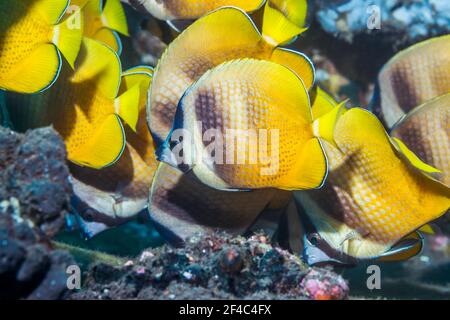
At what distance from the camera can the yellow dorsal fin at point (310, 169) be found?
1.36 m

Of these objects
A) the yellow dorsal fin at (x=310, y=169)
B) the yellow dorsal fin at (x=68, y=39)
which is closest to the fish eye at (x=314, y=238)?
the yellow dorsal fin at (x=310, y=169)

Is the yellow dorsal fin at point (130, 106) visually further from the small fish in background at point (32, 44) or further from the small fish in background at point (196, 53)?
the small fish in background at point (32, 44)

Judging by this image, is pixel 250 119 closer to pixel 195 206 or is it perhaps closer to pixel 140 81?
pixel 195 206

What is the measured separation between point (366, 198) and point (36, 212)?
43.1 inches

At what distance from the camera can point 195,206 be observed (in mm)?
1610

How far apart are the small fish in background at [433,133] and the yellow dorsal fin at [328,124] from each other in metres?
0.51

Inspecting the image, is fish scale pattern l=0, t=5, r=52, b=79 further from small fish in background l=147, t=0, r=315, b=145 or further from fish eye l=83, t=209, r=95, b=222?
fish eye l=83, t=209, r=95, b=222

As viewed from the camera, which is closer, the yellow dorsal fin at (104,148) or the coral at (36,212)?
the coral at (36,212)

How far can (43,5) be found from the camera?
147 centimetres

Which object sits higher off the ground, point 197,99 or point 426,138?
point 197,99

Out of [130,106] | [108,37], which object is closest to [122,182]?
[130,106]

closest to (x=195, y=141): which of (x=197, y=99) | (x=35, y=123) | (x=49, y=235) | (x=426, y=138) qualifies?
(x=197, y=99)
